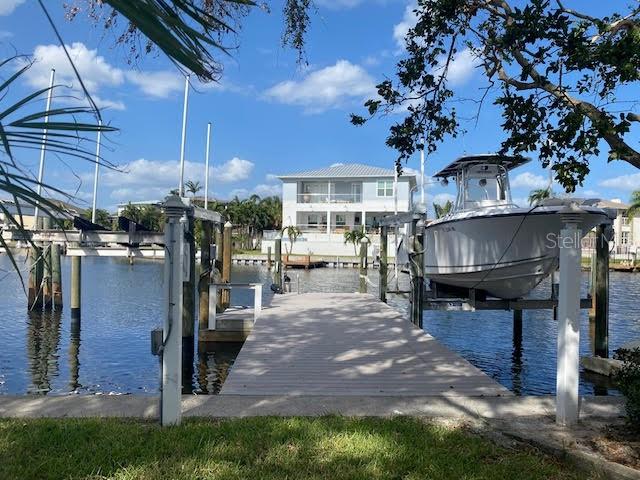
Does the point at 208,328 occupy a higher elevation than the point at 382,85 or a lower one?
lower

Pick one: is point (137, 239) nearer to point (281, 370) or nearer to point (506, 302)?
point (281, 370)

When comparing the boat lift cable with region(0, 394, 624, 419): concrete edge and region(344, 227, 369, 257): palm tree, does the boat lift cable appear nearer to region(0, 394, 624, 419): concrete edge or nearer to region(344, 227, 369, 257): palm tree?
region(0, 394, 624, 419): concrete edge

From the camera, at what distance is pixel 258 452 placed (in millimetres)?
4160

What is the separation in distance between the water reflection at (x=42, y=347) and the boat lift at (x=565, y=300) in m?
7.36

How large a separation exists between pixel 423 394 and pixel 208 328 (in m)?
7.03

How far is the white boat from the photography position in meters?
12.1

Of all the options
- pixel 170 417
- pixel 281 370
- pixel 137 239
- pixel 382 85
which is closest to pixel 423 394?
pixel 281 370

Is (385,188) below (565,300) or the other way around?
the other way around

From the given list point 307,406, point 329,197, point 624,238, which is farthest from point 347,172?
point 307,406

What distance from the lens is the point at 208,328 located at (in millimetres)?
12695

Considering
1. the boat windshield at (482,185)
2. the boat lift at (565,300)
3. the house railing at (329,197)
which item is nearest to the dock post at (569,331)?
the boat lift at (565,300)

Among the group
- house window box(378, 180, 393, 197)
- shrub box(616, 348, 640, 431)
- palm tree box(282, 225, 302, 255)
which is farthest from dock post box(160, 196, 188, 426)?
house window box(378, 180, 393, 197)

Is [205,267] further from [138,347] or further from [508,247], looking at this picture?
[508,247]

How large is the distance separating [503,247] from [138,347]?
874 centimetres
